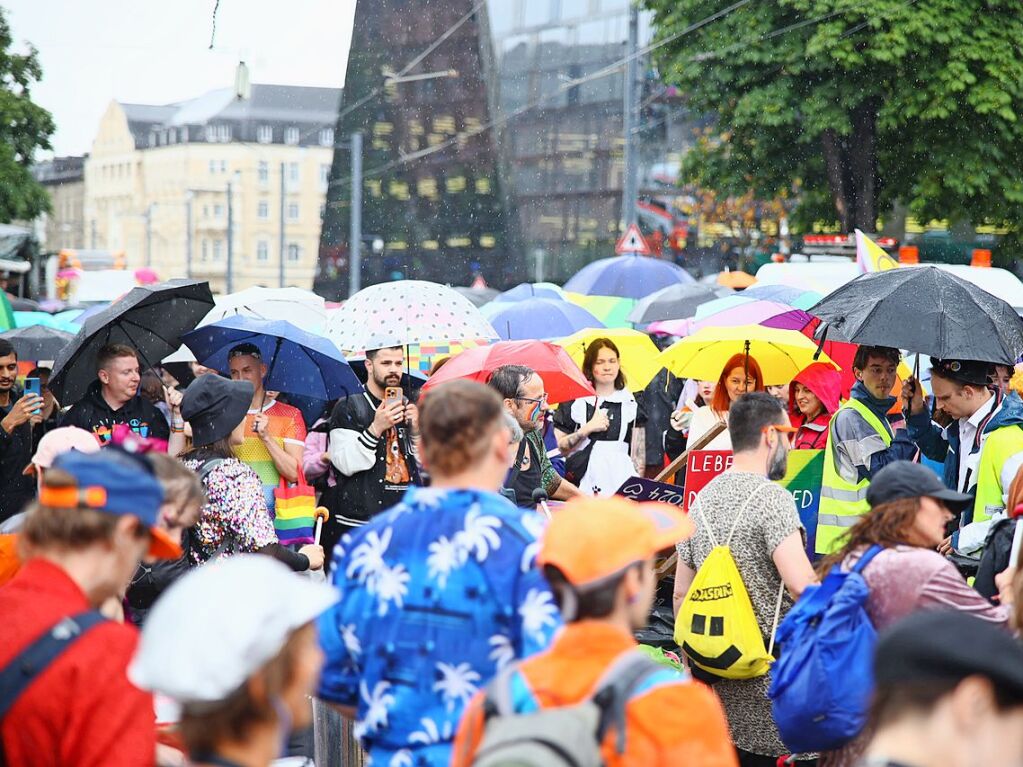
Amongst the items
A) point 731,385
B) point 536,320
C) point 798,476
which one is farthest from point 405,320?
point 536,320

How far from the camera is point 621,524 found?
10.1 feet

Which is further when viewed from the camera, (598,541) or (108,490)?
(108,490)

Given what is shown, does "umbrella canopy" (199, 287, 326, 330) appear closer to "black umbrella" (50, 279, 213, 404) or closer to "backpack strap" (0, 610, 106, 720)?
"black umbrella" (50, 279, 213, 404)

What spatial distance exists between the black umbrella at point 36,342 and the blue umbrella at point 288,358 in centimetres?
429

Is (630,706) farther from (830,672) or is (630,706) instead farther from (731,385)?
(731,385)

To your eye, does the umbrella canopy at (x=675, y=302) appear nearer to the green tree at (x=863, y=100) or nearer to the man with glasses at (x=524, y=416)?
the man with glasses at (x=524, y=416)

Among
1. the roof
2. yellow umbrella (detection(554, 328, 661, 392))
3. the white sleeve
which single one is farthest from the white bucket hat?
the roof

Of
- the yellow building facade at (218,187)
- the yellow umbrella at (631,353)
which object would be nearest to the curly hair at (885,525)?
the yellow umbrella at (631,353)

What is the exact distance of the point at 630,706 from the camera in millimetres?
2881

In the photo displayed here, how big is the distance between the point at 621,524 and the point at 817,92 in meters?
25.4

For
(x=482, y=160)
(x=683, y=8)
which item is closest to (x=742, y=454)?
(x=683, y=8)

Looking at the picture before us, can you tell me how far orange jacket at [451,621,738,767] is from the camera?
113 inches

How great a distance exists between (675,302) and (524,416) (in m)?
7.40

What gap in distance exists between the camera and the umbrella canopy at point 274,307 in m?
9.16
